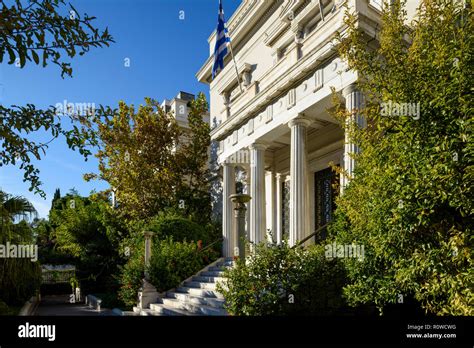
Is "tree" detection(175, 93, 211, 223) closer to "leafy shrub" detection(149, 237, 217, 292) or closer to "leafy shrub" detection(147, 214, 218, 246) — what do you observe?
"leafy shrub" detection(147, 214, 218, 246)

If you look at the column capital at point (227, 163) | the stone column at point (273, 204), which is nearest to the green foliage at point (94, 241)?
the column capital at point (227, 163)

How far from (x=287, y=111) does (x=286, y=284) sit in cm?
580

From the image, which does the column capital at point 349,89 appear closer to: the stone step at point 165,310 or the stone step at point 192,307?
the stone step at point 192,307

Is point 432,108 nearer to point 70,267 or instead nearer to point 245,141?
point 245,141

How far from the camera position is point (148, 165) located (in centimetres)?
1850

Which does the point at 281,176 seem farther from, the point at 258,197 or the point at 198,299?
the point at 198,299

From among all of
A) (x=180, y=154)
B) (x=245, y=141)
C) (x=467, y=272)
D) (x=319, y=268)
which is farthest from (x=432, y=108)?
(x=180, y=154)

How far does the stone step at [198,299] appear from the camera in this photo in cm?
971

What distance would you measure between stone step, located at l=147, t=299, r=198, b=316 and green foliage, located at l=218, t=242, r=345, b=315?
296 cm

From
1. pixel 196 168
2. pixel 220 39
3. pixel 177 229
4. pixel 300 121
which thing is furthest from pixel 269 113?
pixel 196 168

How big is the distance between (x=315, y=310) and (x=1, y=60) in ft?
20.4

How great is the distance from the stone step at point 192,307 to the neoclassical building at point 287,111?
222 centimetres

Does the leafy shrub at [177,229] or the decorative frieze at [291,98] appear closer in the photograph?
the decorative frieze at [291,98]

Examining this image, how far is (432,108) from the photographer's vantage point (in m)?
4.27
